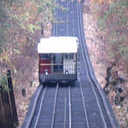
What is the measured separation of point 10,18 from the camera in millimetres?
13031

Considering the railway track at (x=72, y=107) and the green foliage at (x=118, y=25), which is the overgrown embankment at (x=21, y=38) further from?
the green foliage at (x=118, y=25)

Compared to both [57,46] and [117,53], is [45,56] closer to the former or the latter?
[57,46]

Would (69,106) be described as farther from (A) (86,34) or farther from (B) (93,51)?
(A) (86,34)

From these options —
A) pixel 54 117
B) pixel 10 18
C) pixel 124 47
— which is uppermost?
pixel 10 18

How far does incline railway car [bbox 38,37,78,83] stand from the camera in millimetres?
20250

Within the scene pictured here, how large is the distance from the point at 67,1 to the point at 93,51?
21387mm

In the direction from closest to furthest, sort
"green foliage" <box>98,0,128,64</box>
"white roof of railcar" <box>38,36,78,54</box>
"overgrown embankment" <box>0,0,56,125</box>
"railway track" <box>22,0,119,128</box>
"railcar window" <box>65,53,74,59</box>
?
"overgrown embankment" <box>0,0,56,125</box> → "green foliage" <box>98,0,128,64</box> → "railway track" <box>22,0,119,128</box> → "white roof of railcar" <box>38,36,78,54</box> → "railcar window" <box>65,53,74,59</box>

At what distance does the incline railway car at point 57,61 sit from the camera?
20.2 meters

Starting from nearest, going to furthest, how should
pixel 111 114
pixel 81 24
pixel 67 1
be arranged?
pixel 111 114, pixel 81 24, pixel 67 1

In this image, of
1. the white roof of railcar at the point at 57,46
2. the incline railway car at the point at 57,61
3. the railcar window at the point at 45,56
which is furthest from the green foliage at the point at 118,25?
the railcar window at the point at 45,56

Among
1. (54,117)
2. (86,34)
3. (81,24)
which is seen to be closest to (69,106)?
(54,117)

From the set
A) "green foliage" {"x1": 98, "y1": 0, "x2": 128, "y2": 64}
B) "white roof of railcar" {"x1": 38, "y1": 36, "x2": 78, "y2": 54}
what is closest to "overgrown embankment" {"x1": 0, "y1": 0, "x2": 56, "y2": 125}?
"white roof of railcar" {"x1": 38, "y1": 36, "x2": 78, "y2": 54}

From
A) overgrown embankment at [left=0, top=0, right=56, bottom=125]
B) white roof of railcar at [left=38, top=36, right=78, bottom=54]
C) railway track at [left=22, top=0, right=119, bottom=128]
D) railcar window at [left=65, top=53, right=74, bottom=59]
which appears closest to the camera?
overgrown embankment at [left=0, top=0, right=56, bottom=125]

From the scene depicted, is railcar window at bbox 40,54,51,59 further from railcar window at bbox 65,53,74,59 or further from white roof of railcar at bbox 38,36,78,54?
railcar window at bbox 65,53,74,59
